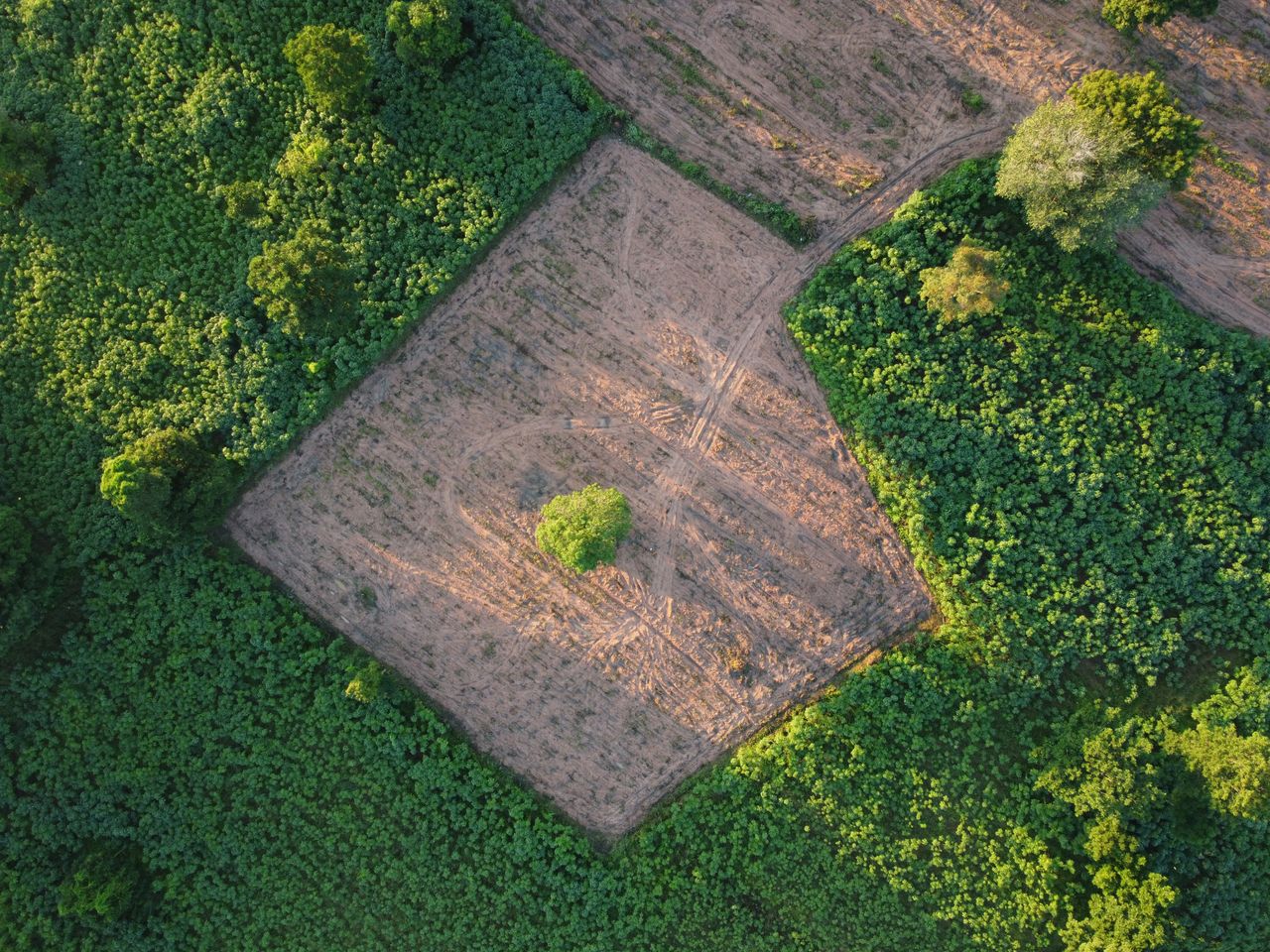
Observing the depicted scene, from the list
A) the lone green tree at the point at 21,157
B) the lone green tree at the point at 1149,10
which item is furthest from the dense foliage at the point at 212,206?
the lone green tree at the point at 1149,10

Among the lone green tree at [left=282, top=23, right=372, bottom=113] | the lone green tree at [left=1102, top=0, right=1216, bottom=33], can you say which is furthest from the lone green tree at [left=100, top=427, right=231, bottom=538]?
the lone green tree at [left=1102, top=0, right=1216, bottom=33]

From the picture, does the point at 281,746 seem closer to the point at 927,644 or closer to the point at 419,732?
the point at 419,732

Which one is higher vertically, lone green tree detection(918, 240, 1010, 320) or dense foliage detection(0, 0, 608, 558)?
lone green tree detection(918, 240, 1010, 320)

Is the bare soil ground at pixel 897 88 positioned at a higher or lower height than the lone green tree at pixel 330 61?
higher

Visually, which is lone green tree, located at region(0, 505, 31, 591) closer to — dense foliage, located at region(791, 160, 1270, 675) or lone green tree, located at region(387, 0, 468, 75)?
lone green tree, located at region(387, 0, 468, 75)

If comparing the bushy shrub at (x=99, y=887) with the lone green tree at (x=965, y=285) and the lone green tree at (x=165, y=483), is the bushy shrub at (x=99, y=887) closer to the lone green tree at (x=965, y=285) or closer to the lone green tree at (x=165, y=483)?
the lone green tree at (x=165, y=483)

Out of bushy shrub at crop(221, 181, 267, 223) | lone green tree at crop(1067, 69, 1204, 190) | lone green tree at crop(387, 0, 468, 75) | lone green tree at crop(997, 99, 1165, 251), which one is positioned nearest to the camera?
lone green tree at crop(997, 99, 1165, 251)
